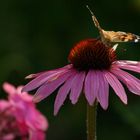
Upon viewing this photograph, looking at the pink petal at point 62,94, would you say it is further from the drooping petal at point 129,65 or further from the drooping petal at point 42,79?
the drooping petal at point 129,65

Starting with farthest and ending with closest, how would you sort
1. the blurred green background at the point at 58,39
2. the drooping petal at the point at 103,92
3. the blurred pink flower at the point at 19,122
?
the blurred green background at the point at 58,39 < the blurred pink flower at the point at 19,122 < the drooping petal at the point at 103,92

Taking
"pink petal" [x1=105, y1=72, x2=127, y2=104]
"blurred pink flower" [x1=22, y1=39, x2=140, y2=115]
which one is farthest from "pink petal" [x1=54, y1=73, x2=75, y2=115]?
"pink petal" [x1=105, y1=72, x2=127, y2=104]

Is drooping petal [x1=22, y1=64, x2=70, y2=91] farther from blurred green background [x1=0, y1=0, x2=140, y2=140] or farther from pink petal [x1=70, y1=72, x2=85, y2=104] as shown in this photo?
blurred green background [x1=0, y1=0, x2=140, y2=140]

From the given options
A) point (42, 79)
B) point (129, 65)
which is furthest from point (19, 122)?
point (129, 65)

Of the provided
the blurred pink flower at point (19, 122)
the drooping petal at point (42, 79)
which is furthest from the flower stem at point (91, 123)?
the blurred pink flower at point (19, 122)

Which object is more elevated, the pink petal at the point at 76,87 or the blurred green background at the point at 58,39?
the pink petal at the point at 76,87

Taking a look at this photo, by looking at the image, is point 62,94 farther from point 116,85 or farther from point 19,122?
point 19,122

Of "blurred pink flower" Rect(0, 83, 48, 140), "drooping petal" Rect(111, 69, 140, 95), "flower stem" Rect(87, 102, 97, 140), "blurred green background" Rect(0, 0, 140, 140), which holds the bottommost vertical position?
"blurred green background" Rect(0, 0, 140, 140)

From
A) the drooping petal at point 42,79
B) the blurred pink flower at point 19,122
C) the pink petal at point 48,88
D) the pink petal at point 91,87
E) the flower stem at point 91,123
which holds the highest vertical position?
the drooping petal at point 42,79
